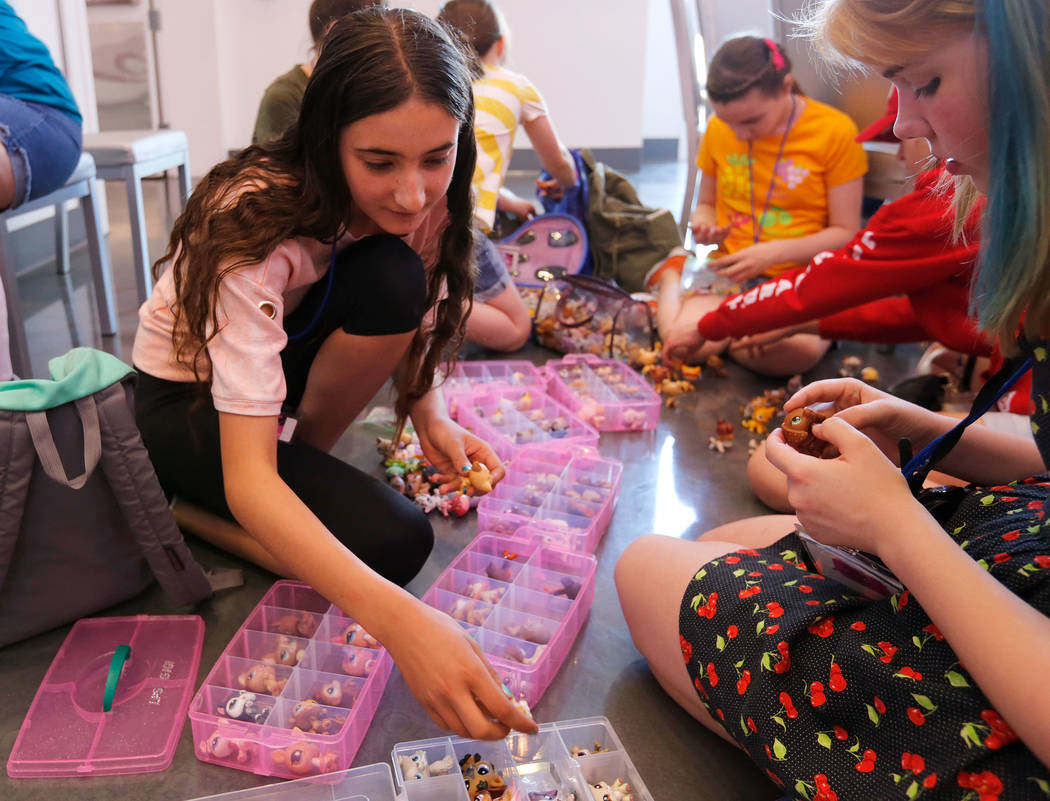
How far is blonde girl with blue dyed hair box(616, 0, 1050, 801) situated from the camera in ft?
2.11

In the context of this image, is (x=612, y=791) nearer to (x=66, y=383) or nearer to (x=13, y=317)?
(x=66, y=383)

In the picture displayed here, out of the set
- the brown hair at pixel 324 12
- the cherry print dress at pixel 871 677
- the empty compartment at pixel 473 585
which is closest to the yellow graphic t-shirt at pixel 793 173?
the brown hair at pixel 324 12

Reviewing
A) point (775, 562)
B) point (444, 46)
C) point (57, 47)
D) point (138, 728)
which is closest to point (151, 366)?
point (138, 728)

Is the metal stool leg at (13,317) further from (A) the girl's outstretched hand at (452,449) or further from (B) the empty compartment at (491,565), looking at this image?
(B) the empty compartment at (491,565)

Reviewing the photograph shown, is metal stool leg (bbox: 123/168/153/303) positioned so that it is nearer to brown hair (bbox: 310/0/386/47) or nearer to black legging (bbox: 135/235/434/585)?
brown hair (bbox: 310/0/386/47)

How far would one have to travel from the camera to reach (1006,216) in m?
0.67

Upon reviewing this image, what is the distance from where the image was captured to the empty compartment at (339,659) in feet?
3.42

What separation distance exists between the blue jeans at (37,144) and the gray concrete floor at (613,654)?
1.45 ft

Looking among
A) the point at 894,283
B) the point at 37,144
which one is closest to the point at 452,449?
the point at 894,283

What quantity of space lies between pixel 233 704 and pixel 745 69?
5.78ft

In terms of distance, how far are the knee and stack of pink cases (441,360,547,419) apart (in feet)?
1.77

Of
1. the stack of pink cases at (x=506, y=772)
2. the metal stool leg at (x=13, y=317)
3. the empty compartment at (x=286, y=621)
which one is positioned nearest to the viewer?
the stack of pink cases at (x=506, y=772)

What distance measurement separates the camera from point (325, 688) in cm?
102

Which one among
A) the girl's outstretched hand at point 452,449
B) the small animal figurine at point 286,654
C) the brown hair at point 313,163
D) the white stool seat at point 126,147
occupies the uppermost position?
the brown hair at point 313,163
